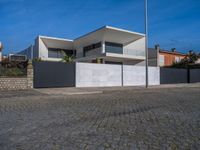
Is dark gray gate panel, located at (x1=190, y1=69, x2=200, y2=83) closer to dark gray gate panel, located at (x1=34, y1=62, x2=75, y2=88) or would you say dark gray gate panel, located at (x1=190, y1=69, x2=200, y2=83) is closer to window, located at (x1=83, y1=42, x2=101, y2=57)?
window, located at (x1=83, y1=42, x2=101, y2=57)

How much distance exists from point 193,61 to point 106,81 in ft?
79.6

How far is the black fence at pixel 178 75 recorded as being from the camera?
26.2 metres

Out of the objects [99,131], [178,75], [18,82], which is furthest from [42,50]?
[99,131]

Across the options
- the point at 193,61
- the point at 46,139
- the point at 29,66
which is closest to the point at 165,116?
the point at 46,139

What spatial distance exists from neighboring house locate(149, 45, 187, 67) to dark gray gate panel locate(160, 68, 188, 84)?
7.66 meters

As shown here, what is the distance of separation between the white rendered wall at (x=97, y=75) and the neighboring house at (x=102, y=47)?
549cm

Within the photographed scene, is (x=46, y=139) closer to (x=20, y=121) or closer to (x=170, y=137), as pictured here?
(x=20, y=121)

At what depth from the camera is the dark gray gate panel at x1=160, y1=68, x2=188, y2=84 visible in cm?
2611

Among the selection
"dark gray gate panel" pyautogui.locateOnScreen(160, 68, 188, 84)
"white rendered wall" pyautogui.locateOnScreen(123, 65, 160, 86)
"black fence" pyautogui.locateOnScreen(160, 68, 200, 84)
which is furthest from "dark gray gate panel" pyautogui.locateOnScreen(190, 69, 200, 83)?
"white rendered wall" pyautogui.locateOnScreen(123, 65, 160, 86)

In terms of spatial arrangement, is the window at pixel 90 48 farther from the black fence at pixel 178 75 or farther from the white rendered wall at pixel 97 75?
the black fence at pixel 178 75

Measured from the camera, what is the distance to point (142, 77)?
23.7 m

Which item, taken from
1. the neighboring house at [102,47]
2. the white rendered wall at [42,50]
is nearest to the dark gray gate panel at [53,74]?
the neighboring house at [102,47]

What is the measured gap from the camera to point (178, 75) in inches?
1104

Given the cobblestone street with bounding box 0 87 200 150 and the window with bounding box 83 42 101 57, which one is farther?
the window with bounding box 83 42 101 57
